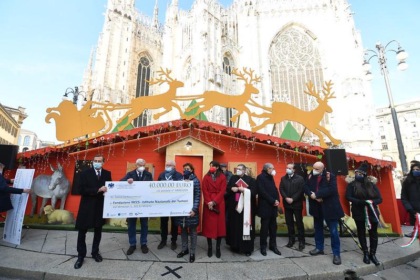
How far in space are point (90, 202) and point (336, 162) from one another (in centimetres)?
678

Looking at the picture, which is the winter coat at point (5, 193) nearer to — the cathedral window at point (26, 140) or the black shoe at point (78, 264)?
the black shoe at point (78, 264)

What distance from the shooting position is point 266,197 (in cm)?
478

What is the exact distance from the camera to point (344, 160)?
6.51m

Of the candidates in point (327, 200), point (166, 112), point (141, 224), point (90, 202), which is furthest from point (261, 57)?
point (90, 202)

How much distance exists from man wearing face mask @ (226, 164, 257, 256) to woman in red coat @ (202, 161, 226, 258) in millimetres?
312

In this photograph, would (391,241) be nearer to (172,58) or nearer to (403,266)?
(403,266)

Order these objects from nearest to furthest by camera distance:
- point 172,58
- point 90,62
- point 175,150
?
point 175,150 < point 172,58 < point 90,62

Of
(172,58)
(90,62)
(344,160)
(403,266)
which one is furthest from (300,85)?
(90,62)

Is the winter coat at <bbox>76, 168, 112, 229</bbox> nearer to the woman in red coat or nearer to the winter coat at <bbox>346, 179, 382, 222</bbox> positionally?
the woman in red coat

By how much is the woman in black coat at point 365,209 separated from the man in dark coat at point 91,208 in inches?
211

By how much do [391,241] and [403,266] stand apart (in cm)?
198

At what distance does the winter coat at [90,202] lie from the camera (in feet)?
13.2

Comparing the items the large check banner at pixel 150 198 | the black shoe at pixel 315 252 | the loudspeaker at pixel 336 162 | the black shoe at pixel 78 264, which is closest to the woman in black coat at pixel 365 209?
the black shoe at pixel 315 252

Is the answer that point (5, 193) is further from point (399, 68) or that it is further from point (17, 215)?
point (399, 68)
